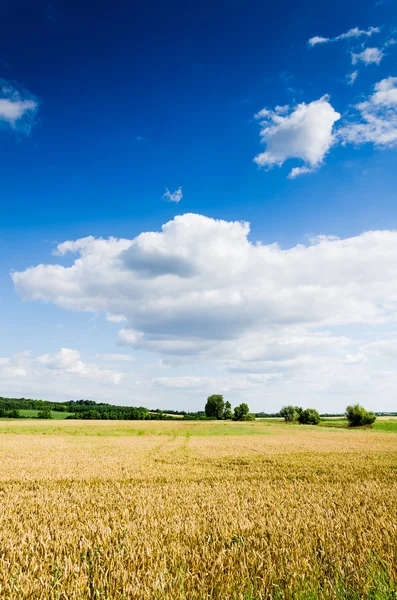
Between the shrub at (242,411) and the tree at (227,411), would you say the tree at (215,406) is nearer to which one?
the tree at (227,411)

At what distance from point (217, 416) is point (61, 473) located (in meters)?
137

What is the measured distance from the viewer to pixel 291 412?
131000 mm

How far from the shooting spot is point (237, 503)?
26.5ft

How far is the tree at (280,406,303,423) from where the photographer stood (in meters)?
126

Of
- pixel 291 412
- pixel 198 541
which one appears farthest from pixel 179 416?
pixel 198 541

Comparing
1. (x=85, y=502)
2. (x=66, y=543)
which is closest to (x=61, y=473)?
(x=85, y=502)

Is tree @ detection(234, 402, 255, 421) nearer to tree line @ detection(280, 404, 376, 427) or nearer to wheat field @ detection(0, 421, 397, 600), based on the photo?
tree line @ detection(280, 404, 376, 427)

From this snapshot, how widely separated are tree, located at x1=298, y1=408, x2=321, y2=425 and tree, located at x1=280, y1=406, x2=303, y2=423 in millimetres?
9238

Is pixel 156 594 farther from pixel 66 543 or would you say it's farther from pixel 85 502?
pixel 85 502

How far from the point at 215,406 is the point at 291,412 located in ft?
98.9

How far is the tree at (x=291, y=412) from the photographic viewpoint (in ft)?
413

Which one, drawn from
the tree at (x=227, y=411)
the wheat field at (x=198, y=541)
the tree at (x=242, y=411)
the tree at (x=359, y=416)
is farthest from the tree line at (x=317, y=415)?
the wheat field at (x=198, y=541)

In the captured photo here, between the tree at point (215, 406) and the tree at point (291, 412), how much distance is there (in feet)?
78.3

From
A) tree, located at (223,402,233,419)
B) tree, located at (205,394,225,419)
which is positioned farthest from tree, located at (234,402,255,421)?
tree, located at (205,394,225,419)
